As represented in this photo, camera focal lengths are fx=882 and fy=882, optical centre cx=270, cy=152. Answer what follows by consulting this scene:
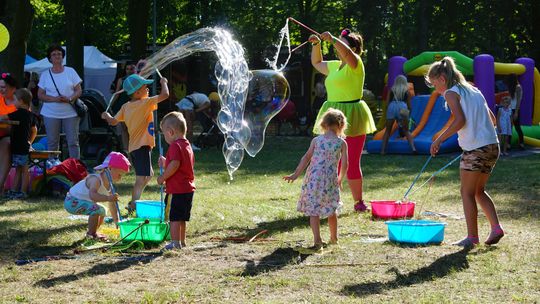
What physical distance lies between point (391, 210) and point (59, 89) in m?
5.42

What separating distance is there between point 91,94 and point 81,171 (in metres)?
5.97

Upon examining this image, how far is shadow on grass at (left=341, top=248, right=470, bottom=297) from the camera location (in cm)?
592

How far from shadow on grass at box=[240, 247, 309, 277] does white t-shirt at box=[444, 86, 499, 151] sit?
67.6 inches

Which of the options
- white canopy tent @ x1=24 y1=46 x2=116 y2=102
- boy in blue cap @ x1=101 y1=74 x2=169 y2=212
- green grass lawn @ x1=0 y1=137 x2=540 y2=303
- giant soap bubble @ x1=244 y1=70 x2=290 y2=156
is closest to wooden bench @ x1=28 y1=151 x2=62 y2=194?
green grass lawn @ x1=0 y1=137 x2=540 y2=303

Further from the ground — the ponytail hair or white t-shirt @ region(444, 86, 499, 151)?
the ponytail hair

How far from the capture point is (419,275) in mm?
6355

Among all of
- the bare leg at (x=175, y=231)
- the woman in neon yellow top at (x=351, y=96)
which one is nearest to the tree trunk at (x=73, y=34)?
the woman in neon yellow top at (x=351, y=96)

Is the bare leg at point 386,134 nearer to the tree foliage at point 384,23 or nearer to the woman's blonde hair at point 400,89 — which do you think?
the woman's blonde hair at point 400,89

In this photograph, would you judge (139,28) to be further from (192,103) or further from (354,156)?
(354,156)

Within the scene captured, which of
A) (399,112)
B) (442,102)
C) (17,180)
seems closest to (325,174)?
(17,180)

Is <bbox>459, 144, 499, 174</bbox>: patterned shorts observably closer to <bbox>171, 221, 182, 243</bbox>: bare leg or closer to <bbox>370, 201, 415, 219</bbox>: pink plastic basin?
<bbox>370, 201, 415, 219</bbox>: pink plastic basin

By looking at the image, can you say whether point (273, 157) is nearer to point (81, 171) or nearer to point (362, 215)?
point (81, 171)

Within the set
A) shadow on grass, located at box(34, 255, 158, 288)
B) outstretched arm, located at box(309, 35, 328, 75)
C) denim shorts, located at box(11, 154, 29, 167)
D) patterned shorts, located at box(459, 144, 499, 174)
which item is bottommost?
shadow on grass, located at box(34, 255, 158, 288)

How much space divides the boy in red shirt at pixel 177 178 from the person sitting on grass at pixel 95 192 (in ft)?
1.75
